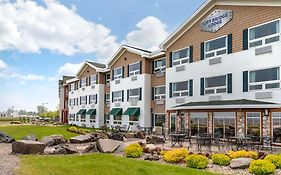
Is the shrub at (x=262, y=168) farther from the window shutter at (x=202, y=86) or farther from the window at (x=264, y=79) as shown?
the window shutter at (x=202, y=86)

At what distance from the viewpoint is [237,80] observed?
22.8 metres

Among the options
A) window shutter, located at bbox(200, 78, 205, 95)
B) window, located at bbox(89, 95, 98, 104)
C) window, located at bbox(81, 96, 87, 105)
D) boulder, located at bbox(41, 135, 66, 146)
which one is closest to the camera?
boulder, located at bbox(41, 135, 66, 146)

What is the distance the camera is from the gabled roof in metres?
21.3

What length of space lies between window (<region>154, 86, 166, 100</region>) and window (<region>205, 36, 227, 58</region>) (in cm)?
867

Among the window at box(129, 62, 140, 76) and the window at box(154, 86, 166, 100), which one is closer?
the window at box(154, 86, 166, 100)

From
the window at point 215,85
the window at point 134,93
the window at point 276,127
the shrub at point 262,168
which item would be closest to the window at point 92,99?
the window at point 134,93

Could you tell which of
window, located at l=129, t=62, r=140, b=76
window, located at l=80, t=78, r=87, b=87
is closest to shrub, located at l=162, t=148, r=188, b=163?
window, located at l=129, t=62, r=140, b=76

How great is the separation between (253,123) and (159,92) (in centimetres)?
1446

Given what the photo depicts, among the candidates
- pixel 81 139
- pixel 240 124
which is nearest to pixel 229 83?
pixel 240 124

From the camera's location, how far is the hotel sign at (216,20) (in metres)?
24.2

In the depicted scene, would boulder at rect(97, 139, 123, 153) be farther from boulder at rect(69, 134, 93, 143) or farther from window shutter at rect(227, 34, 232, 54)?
window shutter at rect(227, 34, 232, 54)

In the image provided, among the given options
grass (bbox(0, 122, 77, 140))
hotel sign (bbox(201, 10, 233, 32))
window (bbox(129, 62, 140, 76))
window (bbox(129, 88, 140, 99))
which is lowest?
grass (bbox(0, 122, 77, 140))

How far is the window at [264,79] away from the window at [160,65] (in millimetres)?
12861

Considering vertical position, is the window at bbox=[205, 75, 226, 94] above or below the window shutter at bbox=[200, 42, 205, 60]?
below
